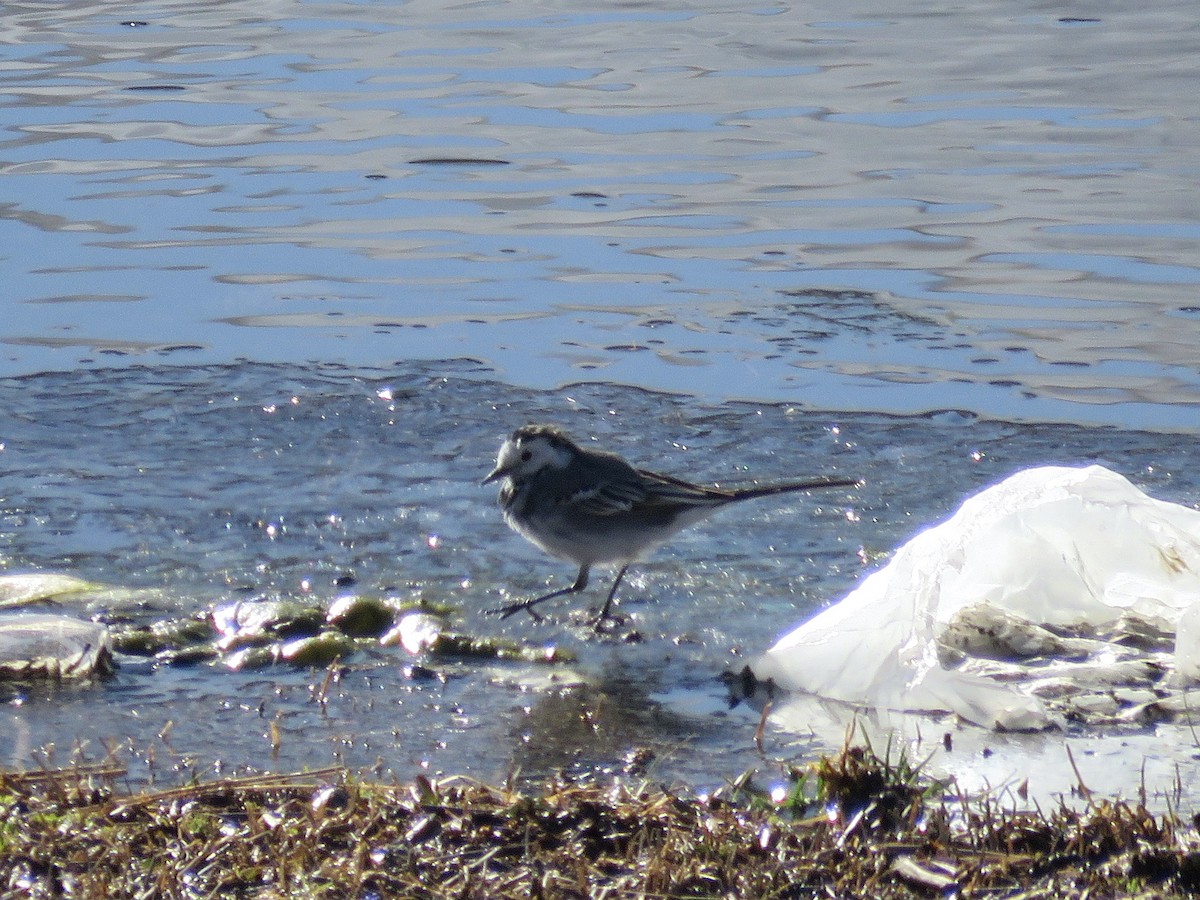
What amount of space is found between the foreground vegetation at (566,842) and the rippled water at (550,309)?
0.62 metres

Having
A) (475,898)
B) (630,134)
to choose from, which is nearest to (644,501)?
(475,898)

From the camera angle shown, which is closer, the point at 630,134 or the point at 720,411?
the point at 720,411

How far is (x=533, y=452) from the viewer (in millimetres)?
6875

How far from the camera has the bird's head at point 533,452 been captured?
6.84 metres

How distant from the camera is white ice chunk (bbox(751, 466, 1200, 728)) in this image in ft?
17.2

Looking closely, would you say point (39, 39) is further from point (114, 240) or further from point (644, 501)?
point (644, 501)

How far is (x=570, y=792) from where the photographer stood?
4.19 metres

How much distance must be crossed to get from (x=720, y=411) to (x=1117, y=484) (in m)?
2.89

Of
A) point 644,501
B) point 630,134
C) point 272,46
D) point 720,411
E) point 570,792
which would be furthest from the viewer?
point 272,46

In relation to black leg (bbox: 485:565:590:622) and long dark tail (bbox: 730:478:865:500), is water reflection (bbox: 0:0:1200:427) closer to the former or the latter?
long dark tail (bbox: 730:478:865:500)

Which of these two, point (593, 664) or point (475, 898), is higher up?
point (475, 898)

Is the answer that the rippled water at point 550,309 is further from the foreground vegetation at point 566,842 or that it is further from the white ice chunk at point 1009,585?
the foreground vegetation at point 566,842

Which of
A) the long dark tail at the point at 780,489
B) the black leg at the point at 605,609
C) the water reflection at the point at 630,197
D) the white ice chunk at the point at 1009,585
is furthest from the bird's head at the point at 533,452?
the water reflection at the point at 630,197

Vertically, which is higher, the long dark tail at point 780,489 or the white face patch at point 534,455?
the white face patch at point 534,455
